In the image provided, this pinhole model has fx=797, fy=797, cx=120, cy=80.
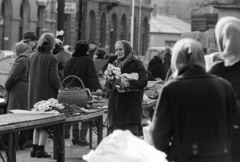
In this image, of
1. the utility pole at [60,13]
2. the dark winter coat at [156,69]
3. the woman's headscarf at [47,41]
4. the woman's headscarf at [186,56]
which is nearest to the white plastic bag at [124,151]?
the woman's headscarf at [186,56]

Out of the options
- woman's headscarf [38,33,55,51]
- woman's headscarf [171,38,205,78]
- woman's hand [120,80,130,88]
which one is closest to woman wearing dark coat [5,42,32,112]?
woman's headscarf [38,33,55,51]

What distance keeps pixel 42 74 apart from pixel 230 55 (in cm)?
531

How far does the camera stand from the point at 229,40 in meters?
5.93

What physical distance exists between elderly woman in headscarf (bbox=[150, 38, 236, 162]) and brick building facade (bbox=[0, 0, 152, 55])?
23795 mm

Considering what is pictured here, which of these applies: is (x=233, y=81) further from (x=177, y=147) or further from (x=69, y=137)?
(x=69, y=137)

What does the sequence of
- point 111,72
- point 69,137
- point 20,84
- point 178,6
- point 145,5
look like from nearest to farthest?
1. point 111,72
2. point 20,84
3. point 69,137
4. point 145,5
5. point 178,6

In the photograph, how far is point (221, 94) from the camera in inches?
212

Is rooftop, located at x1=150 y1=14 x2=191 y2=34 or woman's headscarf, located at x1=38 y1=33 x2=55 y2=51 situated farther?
rooftop, located at x1=150 y1=14 x2=191 y2=34

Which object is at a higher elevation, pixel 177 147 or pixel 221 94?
pixel 221 94

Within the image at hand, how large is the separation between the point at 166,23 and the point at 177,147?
8355 centimetres

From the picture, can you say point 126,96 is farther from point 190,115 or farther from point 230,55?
point 190,115

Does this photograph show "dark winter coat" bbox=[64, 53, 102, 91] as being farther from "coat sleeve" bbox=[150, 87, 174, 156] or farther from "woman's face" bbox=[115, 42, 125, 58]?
"coat sleeve" bbox=[150, 87, 174, 156]

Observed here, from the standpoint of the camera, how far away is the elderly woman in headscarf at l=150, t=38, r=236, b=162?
5.28 m

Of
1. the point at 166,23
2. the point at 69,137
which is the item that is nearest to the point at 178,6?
the point at 166,23
